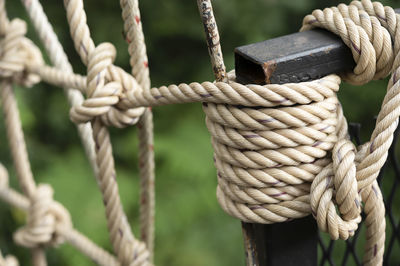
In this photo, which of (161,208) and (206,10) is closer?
(206,10)

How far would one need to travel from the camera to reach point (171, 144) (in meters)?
1.41

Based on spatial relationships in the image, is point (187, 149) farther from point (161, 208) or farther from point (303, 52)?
point (303, 52)

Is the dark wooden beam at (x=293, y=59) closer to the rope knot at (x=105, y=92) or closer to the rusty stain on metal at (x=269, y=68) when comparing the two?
the rusty stain on metal at (x=269, y=68)

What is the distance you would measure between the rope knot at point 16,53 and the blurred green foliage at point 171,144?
0.66 m

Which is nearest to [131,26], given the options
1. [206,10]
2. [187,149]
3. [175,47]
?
[206,10]

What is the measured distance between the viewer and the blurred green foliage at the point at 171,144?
4.51 ft

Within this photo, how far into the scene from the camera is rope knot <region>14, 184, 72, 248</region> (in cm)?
68

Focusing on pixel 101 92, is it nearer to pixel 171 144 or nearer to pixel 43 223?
pixel 43 223

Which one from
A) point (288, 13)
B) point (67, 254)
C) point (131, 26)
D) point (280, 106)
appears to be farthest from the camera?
point (288, 13)

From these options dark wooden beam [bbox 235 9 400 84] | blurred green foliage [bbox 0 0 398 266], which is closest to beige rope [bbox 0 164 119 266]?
dark wooden beam [bbox 235 9 400 84]

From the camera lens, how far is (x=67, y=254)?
1346mm

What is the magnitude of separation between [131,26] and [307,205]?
0.82 ft

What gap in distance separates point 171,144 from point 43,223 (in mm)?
748

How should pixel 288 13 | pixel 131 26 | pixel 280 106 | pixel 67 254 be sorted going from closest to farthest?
1. pixel 280 106
2. pixel 131 26
3. pixel 67 254
4. pixel 288 13
